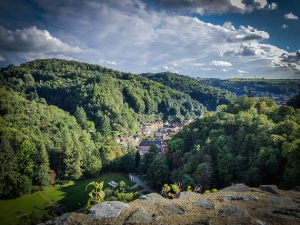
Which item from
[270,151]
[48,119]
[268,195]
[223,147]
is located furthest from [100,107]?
[268,195]

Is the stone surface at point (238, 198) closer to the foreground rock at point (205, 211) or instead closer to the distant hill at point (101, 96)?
the foreground rock at point (205, 211)

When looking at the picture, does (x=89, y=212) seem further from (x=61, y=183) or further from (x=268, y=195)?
(x=61, y=183)

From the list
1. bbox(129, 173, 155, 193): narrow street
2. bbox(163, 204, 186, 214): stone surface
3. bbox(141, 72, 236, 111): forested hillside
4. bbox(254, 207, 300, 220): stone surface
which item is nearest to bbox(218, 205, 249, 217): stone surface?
bbox(254, 207, 300, 220): stone surface

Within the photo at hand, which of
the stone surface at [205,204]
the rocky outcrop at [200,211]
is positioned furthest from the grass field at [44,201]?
the stone surface at [205,204]

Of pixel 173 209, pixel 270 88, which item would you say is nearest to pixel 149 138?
pixel 173 209

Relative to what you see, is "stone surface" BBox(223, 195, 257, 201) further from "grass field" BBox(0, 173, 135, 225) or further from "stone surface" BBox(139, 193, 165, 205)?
"grass field" BBox(0, 173, 135, 225)

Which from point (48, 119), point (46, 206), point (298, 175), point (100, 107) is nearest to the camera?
point (298, 175)
